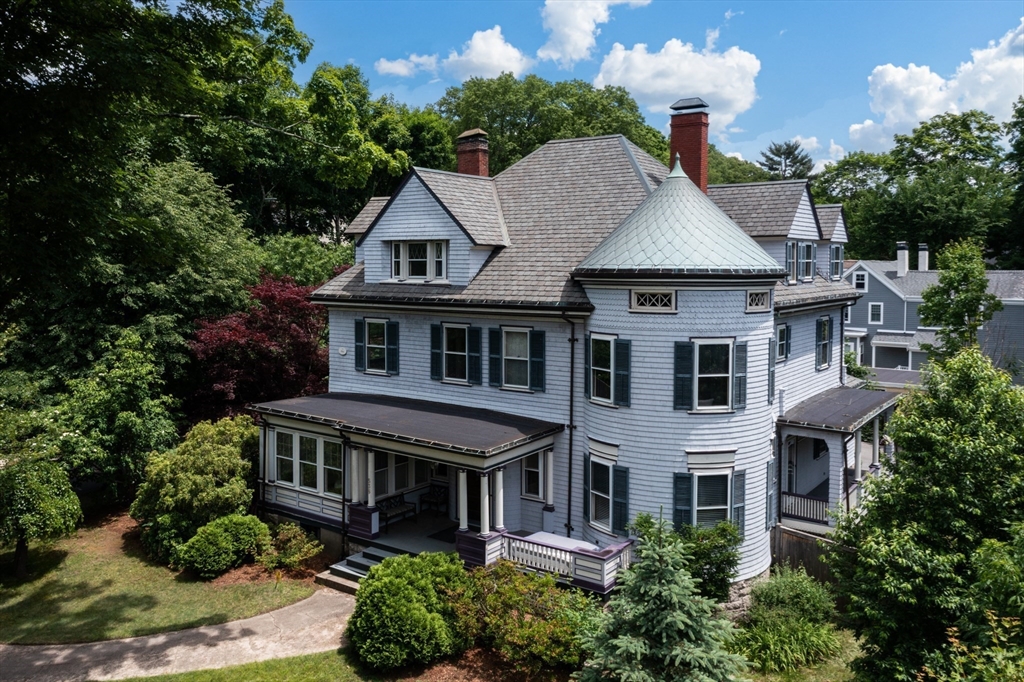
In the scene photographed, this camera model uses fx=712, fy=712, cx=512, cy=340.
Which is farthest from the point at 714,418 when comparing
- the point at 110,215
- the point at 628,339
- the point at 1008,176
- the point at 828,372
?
the point at 1008,176

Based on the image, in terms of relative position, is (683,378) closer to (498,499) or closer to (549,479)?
(549,479)

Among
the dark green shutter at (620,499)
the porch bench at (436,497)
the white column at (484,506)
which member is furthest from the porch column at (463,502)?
the porch bench at (436,497)

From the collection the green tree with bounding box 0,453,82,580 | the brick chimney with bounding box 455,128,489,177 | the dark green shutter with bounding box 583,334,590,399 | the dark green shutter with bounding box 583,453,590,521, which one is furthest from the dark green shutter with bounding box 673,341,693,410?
the green tree with bounding box 0,453,82,580

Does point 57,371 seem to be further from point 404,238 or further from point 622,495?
point 622,495

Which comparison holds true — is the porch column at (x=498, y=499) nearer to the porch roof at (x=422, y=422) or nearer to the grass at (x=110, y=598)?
the porch roof at (x=422, y=422)

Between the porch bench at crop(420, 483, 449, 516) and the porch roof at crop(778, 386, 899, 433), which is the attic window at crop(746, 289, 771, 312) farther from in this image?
the porch bench at crop(420, 483, 449, 516)

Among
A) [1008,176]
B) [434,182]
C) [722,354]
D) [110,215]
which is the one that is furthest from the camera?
[1008,176]
